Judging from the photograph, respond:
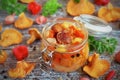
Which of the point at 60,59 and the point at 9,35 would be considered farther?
the point at 9,35

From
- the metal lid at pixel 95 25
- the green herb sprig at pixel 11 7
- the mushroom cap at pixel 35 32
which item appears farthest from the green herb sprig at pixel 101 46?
the green herb sprig at pixel 11 7

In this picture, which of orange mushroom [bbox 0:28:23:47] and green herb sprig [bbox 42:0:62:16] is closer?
orange mushroom [bbox 0:28:23:47]

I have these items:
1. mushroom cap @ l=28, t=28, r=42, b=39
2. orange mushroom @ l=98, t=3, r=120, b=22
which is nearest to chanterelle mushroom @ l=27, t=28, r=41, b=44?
mushroom cap @ l=28, t=28, r=42, b=39

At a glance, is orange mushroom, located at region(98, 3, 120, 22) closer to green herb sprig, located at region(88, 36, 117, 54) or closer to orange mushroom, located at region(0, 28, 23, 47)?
green herb sprig, located at region(88, 36, 117, 54)

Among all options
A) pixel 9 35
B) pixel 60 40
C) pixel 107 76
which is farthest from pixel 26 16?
pixel 107 76

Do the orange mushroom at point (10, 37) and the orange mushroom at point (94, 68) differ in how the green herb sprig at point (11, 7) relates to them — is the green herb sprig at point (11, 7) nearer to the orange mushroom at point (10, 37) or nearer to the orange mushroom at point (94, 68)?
the orange mushroom at point (10, 37)

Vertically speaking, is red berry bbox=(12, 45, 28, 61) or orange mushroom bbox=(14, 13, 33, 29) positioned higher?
orange mushroom bbox=(14, 13, 33, 29)

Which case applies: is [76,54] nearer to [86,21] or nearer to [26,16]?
[86,21]
